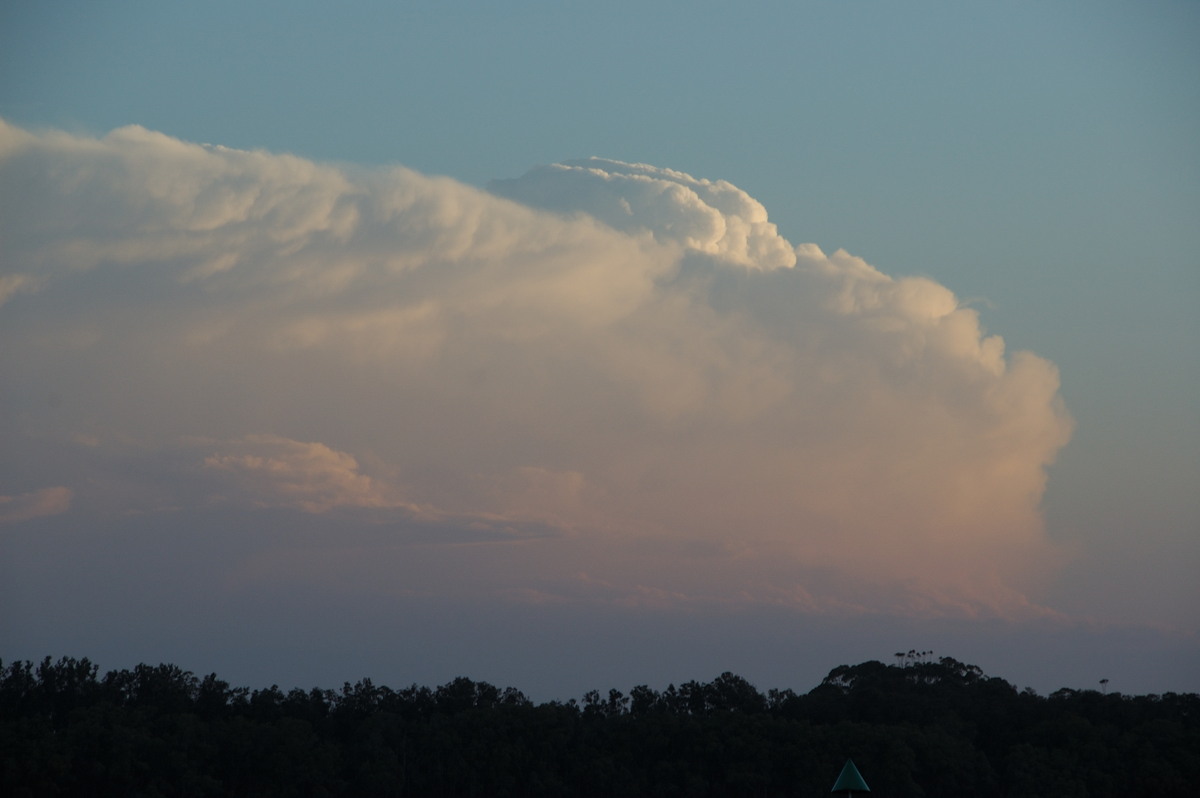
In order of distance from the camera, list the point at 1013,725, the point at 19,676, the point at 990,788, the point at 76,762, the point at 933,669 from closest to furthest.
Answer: the point at 76,762
the point at 990,788
the point at 1013,725
the point at 19,676
the point at 933,669

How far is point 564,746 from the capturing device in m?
94.1

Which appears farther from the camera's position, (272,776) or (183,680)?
(183,680)

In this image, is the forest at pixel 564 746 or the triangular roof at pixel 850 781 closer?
the triangular roof at pixel 850 781

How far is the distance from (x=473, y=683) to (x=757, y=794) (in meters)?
30.9

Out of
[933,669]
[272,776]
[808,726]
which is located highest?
[933,669]

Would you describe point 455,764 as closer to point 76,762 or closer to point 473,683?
point 473,683

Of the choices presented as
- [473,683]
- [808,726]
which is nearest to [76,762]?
[473,683]

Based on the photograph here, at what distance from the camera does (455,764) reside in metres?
92.6

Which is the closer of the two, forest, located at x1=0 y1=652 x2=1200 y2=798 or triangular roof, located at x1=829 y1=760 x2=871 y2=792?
triangular roof, located at x1=829 y1=760 x2=871 y2=792

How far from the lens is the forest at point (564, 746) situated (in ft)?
277

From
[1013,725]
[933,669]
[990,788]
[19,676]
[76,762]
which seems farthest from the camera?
[933,669]

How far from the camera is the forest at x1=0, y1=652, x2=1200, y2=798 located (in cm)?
8431

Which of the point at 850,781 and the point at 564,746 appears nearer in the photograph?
the point at 850,781

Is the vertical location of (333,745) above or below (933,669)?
below
